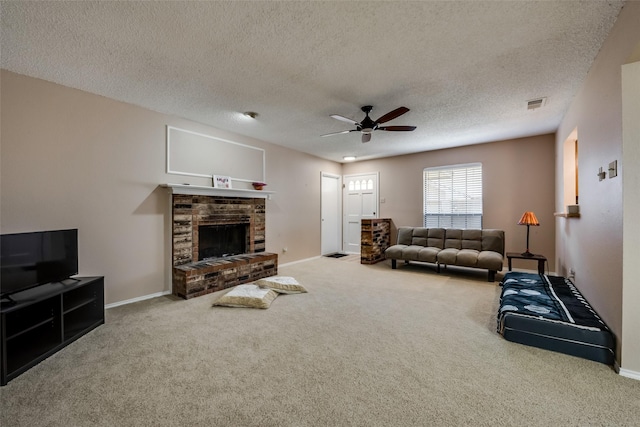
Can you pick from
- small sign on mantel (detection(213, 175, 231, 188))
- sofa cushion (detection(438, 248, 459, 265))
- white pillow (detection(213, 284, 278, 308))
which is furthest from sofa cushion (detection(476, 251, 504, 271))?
small sign on mantel (detection(213, 175, 231, 188))

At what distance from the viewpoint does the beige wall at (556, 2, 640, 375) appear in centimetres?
189

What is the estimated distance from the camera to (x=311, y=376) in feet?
6.39

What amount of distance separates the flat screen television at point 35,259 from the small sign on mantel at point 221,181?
195cm

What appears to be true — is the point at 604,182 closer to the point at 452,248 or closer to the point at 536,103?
the point at 536,103

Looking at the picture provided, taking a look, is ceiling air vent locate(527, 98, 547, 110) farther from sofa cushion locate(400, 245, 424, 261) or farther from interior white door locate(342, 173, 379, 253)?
interior white door locate(342, 173, 379, 253)

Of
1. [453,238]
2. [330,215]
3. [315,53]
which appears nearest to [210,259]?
[315,53]

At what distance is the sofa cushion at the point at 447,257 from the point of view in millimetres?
4775

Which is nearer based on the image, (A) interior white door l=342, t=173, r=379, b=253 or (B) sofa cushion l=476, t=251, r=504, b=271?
(B) sofa cushion l=476, t=251, r=504, b=271

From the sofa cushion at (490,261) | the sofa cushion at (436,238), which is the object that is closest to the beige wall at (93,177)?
the sofa cushion at (436,238)

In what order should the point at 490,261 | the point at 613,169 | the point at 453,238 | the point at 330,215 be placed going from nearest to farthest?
the point at 613,169
the point at 490,261
the point at 453,238
the point at 330,215

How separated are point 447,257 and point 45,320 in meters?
5.18

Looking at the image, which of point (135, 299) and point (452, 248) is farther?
point (452, 248)

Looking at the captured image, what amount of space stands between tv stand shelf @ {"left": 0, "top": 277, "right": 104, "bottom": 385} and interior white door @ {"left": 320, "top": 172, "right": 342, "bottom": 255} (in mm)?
4657

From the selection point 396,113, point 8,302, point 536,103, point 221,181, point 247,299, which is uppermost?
point 536,103
